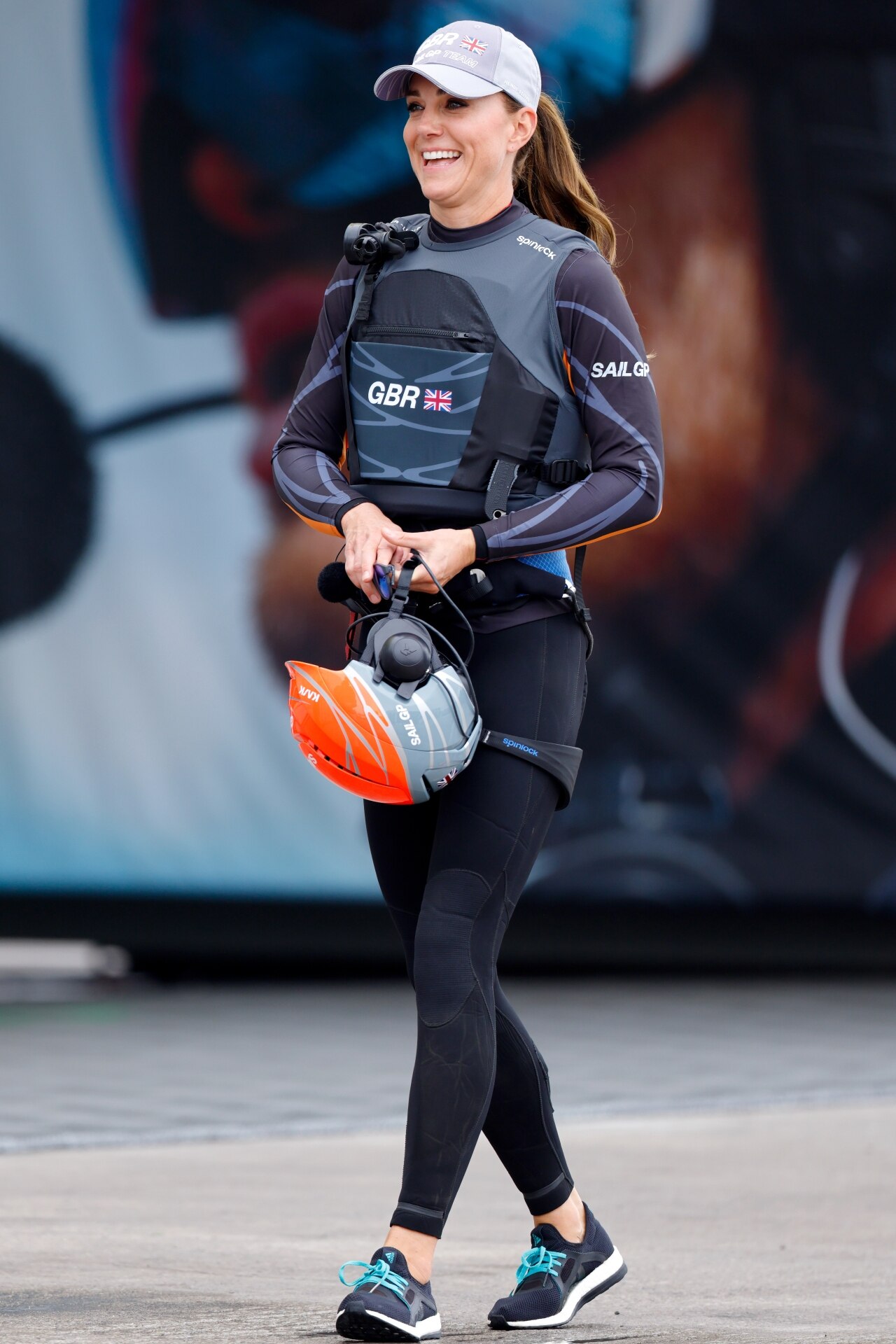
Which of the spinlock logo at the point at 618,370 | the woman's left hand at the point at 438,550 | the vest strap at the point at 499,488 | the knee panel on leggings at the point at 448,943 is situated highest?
the spinlock logo at the point at 618,370

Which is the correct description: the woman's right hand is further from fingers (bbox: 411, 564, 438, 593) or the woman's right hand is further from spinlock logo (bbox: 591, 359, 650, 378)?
spinlock logo (bbox: 591, 359, 650, 378)

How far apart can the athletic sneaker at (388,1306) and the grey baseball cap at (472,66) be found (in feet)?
5.75

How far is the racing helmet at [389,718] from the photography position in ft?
9.95

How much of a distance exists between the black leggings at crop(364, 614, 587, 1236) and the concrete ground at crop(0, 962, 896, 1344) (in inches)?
10.7

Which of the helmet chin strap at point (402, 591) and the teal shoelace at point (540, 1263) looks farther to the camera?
the teal shoelace at point (540, 1263)

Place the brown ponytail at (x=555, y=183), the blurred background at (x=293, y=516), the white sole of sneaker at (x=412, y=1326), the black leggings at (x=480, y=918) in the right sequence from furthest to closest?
the blurred background at (x=293, y=516) → the brown ponytail at (x=555, y=183) → the black leggings at (x=480, y=918) → the white sole of sneaker at (x=412, y=1326)

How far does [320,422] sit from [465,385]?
1.02 feet

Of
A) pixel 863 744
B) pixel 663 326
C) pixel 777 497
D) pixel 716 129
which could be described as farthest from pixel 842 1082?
pixel 716 129

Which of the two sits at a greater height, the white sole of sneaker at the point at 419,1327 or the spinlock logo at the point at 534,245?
the spinlock logo at the point at 534,245

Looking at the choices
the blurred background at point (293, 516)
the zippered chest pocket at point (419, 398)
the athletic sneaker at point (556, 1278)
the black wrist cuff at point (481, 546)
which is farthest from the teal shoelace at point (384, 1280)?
the blurred background at point (293, 516)

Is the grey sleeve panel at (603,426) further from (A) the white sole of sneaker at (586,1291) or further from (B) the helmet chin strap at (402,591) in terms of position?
(A) the white sole of sneaker at (586,1291)

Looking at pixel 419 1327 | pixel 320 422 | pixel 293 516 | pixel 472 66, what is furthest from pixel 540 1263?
pixel 293 516

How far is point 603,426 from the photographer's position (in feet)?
10.8

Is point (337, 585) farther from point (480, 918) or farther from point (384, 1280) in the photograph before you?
point (384, 1280)
